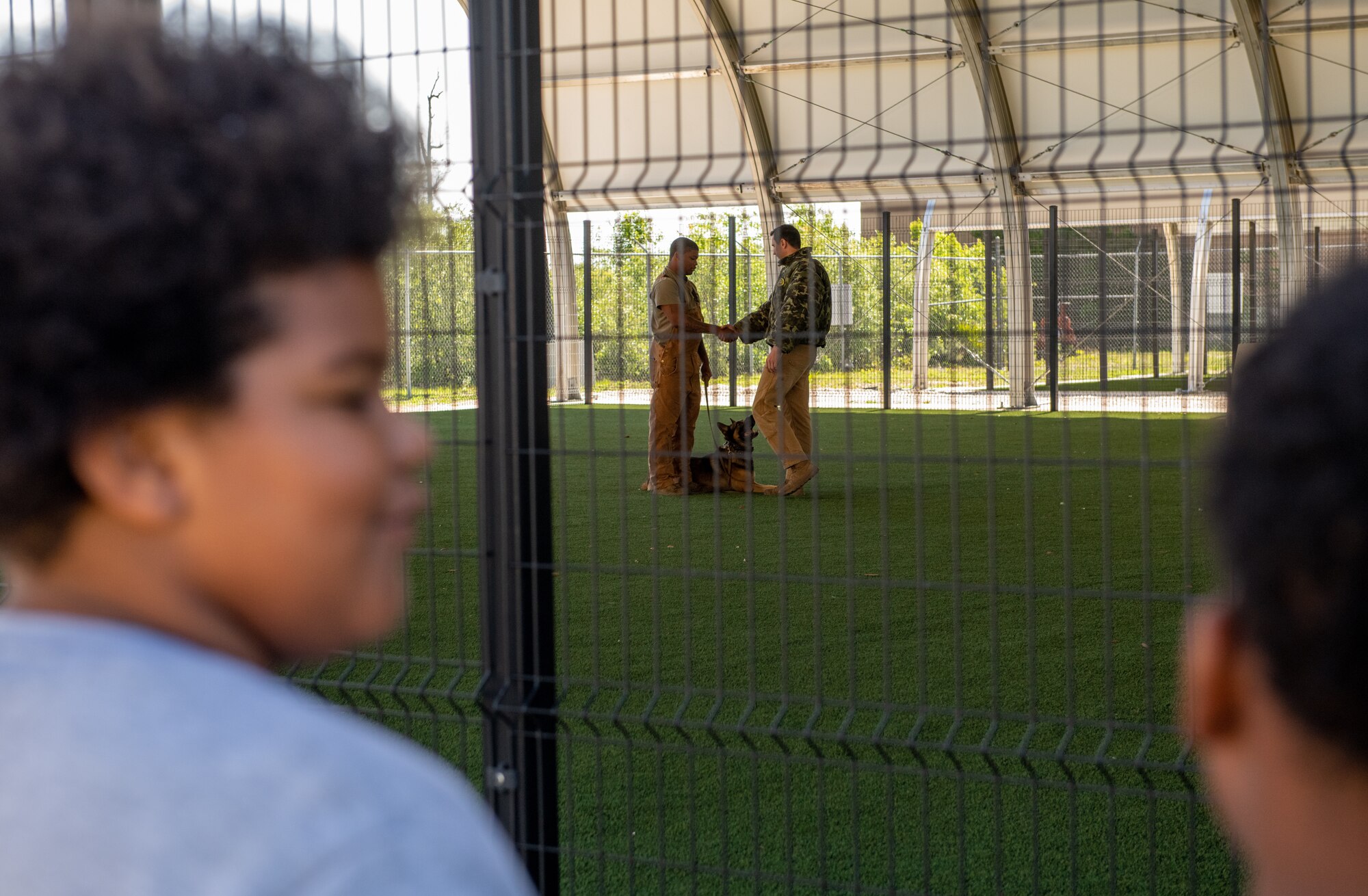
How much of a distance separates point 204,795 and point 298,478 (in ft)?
0.47

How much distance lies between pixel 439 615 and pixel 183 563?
17.2ft

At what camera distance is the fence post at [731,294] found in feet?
36.6

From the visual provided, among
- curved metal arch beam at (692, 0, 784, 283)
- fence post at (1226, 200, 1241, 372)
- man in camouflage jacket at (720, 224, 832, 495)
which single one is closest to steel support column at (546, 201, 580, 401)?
fence post at (1226, 200, 1241, 372)

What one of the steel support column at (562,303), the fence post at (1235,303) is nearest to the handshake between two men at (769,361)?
the steel support column at (562,303)

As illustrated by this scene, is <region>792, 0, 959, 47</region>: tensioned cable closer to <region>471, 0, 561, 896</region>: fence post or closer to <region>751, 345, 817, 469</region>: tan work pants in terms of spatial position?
<region>471, 0, 561, 896</region>: fence post

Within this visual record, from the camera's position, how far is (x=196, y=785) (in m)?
0.43

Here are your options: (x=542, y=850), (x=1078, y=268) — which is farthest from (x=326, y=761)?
(x=1078, y=268)

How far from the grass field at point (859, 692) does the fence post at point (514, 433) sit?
0.07 meters

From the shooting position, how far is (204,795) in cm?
43

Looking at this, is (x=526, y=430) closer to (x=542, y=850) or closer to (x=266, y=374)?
(x=542, y=850)

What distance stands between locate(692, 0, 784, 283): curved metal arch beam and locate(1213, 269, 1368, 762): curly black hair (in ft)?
49.1

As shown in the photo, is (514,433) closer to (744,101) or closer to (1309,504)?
(1309,504)

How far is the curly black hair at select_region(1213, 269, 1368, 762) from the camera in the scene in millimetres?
456

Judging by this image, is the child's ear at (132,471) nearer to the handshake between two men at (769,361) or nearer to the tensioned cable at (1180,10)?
Result: the tensioned cable at (1180,10)
